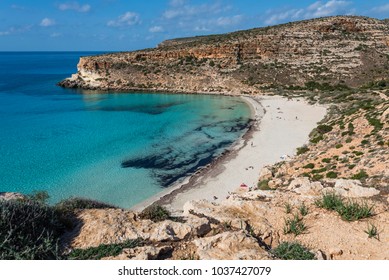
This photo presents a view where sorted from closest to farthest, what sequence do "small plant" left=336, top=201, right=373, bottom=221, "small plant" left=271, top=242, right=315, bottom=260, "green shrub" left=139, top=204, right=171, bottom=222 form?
"small plant" left=271, top=242, right=315, bottom=260 → "small plant" left=336, top=201, right=373, bottom=221 → "green shrub" left=139, top=204, right=171, bottom=222

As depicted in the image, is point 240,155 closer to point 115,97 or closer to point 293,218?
point 293,218

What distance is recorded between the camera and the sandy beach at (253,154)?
22.1 meters

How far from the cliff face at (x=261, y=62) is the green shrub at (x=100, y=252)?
214ft

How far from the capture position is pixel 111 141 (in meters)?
36.8

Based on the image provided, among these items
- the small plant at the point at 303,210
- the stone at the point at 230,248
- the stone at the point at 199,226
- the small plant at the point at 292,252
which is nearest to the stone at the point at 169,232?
the stone at the point at 199,226

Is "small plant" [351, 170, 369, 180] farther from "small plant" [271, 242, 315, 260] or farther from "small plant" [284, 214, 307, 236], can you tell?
"small plant" [271, 242, 315, 260]

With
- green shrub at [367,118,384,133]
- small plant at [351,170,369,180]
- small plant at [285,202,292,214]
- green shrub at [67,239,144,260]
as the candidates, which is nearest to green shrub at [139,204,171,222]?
green shrub at [67,239,144,260]

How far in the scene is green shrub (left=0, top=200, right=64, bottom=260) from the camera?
18.3 ft

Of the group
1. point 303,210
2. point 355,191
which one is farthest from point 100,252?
point 355,191

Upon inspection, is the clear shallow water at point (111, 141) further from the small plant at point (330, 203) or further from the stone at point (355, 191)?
the small plant at point (330, 203)

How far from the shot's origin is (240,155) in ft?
98.4

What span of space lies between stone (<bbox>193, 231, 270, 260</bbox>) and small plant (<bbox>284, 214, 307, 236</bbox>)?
1.25m

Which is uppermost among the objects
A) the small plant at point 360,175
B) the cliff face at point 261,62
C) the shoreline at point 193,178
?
the cliff face at point 261,62

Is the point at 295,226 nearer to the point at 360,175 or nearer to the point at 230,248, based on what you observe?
the point at 230,248
